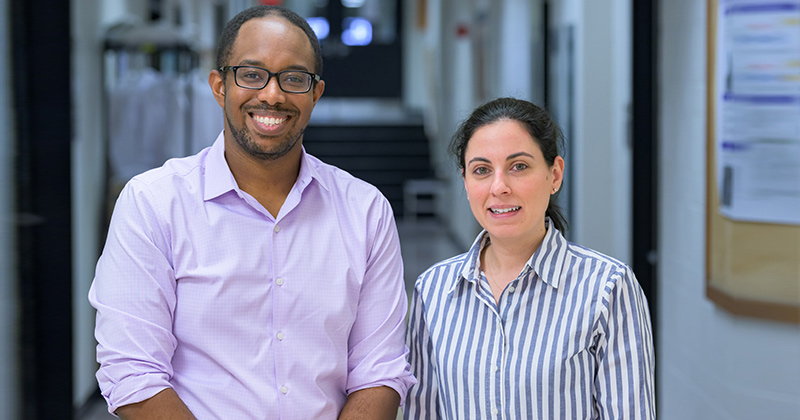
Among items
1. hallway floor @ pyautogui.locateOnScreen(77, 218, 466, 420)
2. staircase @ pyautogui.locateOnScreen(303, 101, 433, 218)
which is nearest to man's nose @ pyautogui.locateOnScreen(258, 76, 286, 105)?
hallway floor @ pyautogui.locateOnScreen(77, 218, 466, 420)

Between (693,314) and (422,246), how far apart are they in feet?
19.8

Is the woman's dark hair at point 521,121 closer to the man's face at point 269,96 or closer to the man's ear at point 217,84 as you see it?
the man's face at point 269,96

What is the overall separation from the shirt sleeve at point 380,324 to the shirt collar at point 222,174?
142 millimetres

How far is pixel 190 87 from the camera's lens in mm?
4477

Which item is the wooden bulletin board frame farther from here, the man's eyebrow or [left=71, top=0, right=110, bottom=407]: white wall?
[left=71, top=0, right=110, bottom=407]: white wall

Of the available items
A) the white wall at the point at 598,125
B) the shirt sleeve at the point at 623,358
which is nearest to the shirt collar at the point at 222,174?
the shirt sleeve at the point at 623,358

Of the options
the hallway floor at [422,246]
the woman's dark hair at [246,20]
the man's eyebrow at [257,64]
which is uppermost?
the woman's dark hair at [246,20]

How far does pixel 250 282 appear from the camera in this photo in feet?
A: 4.82

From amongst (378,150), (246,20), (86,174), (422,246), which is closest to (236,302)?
(246,20)

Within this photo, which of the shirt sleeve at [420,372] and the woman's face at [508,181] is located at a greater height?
the woman's face at [508,181]

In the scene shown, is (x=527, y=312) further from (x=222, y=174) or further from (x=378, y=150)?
(x=378, y=150)

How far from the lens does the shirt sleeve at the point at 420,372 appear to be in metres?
1.51

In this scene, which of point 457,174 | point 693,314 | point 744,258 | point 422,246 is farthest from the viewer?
point 422,246

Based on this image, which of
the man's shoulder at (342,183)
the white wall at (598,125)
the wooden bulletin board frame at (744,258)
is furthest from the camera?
the white wall at (598,125)
